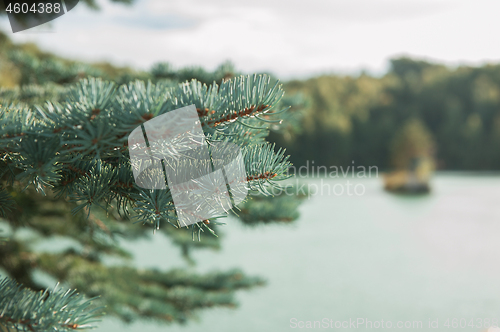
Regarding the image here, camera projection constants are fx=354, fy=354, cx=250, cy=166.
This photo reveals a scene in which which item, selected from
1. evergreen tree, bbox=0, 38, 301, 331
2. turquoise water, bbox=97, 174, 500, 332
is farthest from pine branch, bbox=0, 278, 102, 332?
turquoise water, bbox=97, 174, 500, 332

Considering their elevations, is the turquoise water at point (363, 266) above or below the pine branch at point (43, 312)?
below

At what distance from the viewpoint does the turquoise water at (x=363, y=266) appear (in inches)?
120

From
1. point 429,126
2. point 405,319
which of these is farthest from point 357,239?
point 429,126

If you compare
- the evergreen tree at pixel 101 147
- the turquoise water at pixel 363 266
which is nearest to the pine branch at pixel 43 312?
the evergreen tree at pixel 101 147

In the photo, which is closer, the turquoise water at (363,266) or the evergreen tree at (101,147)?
the evergreen tree at (101,147)

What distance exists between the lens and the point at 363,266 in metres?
4.86

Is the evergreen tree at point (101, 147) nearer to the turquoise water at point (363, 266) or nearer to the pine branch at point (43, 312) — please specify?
the pine branch at point (43, 312)

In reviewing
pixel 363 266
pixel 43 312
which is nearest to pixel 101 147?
pixel 43 312

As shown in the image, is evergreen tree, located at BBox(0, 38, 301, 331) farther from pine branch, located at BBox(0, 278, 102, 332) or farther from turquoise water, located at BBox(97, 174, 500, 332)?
turquoise water, located at BBox(97, 174, 500, 332)

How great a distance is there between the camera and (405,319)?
3.15 metres

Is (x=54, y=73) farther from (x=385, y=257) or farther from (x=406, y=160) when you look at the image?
(x=406, y=160)

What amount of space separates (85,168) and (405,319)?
3.46 metres

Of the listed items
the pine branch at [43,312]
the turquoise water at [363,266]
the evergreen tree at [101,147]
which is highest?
the evergreen tree at [101,147]

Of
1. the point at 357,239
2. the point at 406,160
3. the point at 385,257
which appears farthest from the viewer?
the point at 406,160
